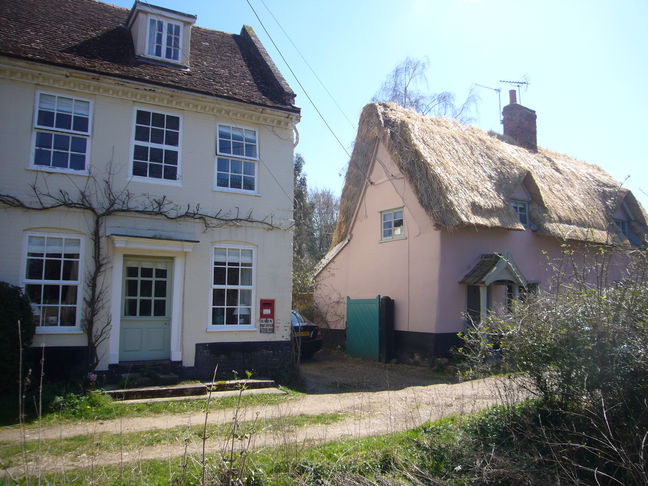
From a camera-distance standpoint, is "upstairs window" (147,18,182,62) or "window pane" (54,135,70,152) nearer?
"window pane" (54,135,70,152)

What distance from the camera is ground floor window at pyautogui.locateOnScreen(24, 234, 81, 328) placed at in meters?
9.16

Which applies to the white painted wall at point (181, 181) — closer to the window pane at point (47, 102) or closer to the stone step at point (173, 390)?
the window pane at point (47, 102)

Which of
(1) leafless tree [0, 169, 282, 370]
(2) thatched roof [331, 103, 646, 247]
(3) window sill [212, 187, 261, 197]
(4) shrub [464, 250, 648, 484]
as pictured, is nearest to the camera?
(4) shrub [464, 250, 648, 484]

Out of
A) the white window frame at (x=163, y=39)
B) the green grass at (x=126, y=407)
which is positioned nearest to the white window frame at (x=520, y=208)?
the green grass at (x=126, y=407)

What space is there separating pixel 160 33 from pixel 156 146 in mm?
3146

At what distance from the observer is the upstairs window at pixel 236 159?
36.6 ft

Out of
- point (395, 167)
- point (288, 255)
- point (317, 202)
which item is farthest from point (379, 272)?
point (317, 202)

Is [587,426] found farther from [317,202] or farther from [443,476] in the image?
[317,202]

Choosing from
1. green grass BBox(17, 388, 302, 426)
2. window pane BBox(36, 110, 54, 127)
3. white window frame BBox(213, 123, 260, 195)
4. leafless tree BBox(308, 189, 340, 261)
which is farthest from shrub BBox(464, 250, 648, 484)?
leafless tree BBox(308, 189, 340, 261)

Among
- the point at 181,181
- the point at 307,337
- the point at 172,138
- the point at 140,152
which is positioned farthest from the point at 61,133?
the point at 307,337

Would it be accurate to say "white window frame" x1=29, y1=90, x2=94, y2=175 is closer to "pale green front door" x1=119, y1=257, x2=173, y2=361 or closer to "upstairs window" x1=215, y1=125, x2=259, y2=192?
"pale green front door" x1=119, y1=257, x2=173, y2=361

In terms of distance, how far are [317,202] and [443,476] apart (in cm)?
3184

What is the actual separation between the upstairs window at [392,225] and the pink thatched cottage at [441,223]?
0.11 feet

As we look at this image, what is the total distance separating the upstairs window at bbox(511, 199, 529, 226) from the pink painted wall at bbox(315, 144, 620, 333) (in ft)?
1.08
